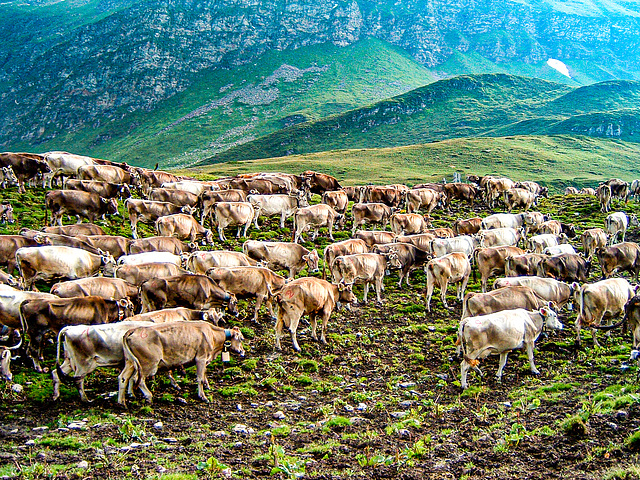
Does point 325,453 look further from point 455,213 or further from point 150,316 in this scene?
point 455,213

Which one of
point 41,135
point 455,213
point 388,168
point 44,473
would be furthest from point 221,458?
point 41,135

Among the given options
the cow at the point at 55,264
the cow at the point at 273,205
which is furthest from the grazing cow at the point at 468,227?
the cow at the point at 55,264

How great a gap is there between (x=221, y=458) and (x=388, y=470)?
3.16 meters

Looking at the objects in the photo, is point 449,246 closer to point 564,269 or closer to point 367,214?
point 564,269

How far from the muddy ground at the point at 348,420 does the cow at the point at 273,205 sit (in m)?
14.4

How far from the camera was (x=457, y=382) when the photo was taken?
43.9ft

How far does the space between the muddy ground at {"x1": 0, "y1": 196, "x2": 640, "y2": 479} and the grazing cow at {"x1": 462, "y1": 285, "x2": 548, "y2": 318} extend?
4.63ft

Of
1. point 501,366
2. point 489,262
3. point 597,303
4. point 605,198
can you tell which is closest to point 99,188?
point 489,262

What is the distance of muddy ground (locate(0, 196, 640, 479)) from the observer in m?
8.84

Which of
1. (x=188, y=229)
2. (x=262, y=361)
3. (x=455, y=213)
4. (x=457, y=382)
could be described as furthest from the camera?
(x=455, y=213)

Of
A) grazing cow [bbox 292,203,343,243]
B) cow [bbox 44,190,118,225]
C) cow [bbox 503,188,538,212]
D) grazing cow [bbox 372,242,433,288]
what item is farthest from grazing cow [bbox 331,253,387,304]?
cow [bbox 503,188,538,212]

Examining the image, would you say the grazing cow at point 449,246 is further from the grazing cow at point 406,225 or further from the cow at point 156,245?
the cow at point 156,245

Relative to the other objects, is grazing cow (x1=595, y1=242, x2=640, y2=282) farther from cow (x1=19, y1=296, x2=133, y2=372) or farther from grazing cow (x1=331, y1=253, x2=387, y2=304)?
cow (x1=19, y1=296, x2=133, y2=372)

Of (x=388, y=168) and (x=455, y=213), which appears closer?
(x=455, y=213)
